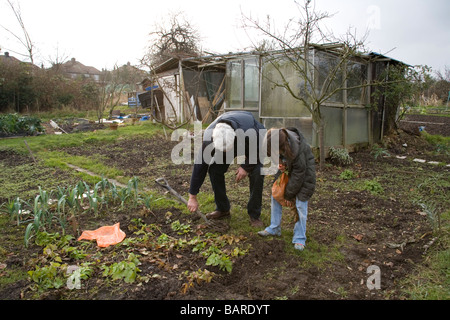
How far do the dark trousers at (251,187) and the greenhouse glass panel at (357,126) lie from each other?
5.79 meters

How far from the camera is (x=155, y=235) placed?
3660 mm

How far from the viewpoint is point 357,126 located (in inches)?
356

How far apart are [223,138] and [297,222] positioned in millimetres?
1238

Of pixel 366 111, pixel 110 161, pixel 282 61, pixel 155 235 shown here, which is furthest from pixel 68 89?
pixel 155 235

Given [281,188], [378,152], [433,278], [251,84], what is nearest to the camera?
[433,278]

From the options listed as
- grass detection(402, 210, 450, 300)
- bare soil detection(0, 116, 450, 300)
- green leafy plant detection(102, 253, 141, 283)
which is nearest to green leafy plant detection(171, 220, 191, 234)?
bare soil detection(0, 116, 450, 300)

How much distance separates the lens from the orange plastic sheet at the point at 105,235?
3.36 m

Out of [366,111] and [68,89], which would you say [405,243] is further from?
[68,89]

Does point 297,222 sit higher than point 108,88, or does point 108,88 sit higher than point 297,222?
point 108,88

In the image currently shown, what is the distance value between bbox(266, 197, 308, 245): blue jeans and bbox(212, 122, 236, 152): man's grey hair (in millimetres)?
858

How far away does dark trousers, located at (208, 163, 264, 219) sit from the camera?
379 centimetres

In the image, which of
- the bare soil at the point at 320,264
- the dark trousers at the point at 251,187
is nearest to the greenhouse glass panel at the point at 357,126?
the bare soil at the point at 320,264

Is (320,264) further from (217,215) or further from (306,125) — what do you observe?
(306,125)

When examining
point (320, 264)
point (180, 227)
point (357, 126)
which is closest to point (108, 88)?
point (357, 126)
